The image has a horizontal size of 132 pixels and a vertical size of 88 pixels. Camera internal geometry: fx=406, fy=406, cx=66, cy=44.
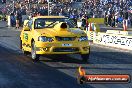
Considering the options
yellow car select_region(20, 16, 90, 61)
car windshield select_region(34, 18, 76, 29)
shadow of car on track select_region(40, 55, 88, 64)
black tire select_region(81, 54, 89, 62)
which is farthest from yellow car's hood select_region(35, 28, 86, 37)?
shadow of car on track select_region(40, 55, 88, 64)

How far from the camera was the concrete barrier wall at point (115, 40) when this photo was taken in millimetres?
19969

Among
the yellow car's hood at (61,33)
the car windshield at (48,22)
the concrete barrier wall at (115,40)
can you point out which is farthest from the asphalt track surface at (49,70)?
the concrete barrier wall at (115,40)

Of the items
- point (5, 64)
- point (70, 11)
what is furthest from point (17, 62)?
point (70, 11)

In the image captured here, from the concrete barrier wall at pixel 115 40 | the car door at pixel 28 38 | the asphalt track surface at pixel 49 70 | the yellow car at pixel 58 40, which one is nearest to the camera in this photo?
the asphalt track surface at pixel 49 70

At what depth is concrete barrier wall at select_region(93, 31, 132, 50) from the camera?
1997 centimetres

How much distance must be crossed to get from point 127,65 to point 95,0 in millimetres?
43044

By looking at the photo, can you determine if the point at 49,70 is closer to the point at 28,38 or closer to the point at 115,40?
the point at 28,38

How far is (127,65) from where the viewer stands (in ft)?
42.2

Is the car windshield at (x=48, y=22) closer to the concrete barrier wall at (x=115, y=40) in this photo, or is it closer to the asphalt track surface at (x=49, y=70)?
the asphalt track surface at (x=49, y=70)

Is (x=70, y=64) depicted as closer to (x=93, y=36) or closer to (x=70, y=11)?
(x=93, y=36)

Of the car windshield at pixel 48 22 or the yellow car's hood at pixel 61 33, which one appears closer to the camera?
the yellow car's hood at pixel 61 33

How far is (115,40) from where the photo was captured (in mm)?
21438

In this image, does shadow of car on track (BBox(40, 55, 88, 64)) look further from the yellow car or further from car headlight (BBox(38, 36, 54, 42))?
car headlight (BBox(38, 36, 54, 42))

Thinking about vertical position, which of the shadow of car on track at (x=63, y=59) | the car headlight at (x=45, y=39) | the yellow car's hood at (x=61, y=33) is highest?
the yellow car's hood at (x=61, y=33)
